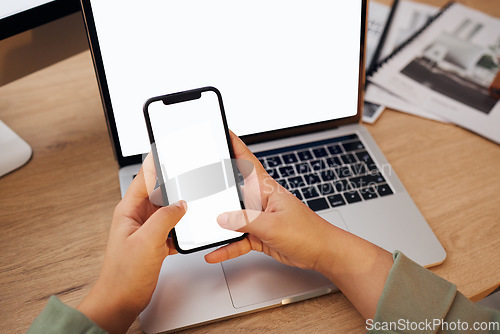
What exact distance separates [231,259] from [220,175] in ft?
0.35

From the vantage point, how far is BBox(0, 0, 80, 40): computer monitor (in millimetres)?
527

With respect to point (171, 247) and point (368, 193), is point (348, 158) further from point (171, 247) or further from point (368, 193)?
point (171, 247)

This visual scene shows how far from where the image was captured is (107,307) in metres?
0.42

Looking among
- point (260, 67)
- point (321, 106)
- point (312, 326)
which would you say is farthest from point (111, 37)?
point (312, 326)

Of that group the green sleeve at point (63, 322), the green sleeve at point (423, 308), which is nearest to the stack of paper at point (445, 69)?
the green sleeve at point (423, 308)

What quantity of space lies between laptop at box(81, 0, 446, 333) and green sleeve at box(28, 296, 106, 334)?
79 mm

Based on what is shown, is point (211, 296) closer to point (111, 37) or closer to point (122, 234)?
point (122, 234)

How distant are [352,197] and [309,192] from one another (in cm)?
6

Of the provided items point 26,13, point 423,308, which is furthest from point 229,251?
point 26,13

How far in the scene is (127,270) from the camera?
1.41 feet

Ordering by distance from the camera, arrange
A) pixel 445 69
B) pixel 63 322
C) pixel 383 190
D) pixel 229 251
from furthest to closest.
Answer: pixel 445 69, pixel 383 190, pixel 229 251, pixel 63 322

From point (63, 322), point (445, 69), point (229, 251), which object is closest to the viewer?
point (63, 322)

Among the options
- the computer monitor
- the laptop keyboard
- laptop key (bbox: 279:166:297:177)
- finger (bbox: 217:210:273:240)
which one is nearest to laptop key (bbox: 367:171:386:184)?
the laptop keyboard

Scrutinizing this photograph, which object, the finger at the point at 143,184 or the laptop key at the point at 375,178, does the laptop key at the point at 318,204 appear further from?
the finger at the point at 143,184
